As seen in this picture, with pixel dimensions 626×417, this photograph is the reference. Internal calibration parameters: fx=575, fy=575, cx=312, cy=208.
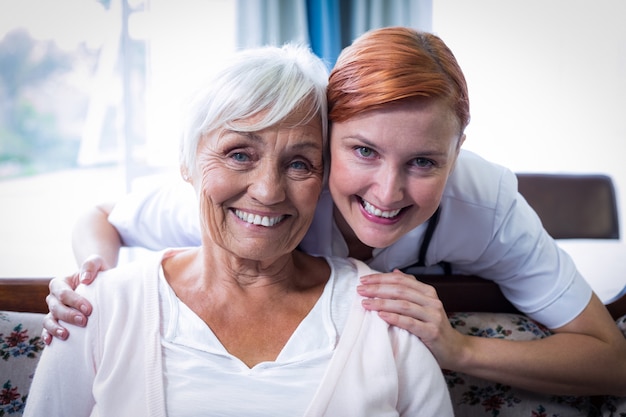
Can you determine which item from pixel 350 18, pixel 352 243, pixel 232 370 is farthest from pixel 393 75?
pixel 350 18

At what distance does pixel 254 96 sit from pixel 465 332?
32.8 inches

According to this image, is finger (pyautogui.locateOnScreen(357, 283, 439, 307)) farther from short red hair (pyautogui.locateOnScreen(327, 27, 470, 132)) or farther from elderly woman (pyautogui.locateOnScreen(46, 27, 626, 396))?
short red hair (pyautogui.locateOnScreen(327, 27, 470, 132))

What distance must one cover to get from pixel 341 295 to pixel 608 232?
83.5 inches

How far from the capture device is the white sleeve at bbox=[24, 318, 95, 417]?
109cm

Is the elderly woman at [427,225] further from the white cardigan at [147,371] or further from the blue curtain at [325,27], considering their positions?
the blue curtain at [325,27]

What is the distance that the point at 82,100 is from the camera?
10.7 ft

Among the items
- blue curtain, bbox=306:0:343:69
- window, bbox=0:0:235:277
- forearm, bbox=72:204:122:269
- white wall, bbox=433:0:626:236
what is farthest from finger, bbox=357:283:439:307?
white wall, bbox=433:0:626:236

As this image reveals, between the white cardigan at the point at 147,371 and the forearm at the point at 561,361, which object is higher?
the white cardigan at the point at 147,371

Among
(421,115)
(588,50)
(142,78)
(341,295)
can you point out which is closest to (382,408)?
(341,295)

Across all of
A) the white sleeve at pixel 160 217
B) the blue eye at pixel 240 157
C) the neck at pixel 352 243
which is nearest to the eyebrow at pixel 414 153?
the blue eye at pixel 240 157

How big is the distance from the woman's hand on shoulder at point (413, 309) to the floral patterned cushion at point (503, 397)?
0.23 meters

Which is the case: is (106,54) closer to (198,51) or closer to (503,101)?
(198,51)

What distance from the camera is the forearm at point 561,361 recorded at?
4.37 feet

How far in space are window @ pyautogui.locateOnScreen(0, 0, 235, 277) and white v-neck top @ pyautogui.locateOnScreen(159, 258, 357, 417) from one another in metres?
2.01
